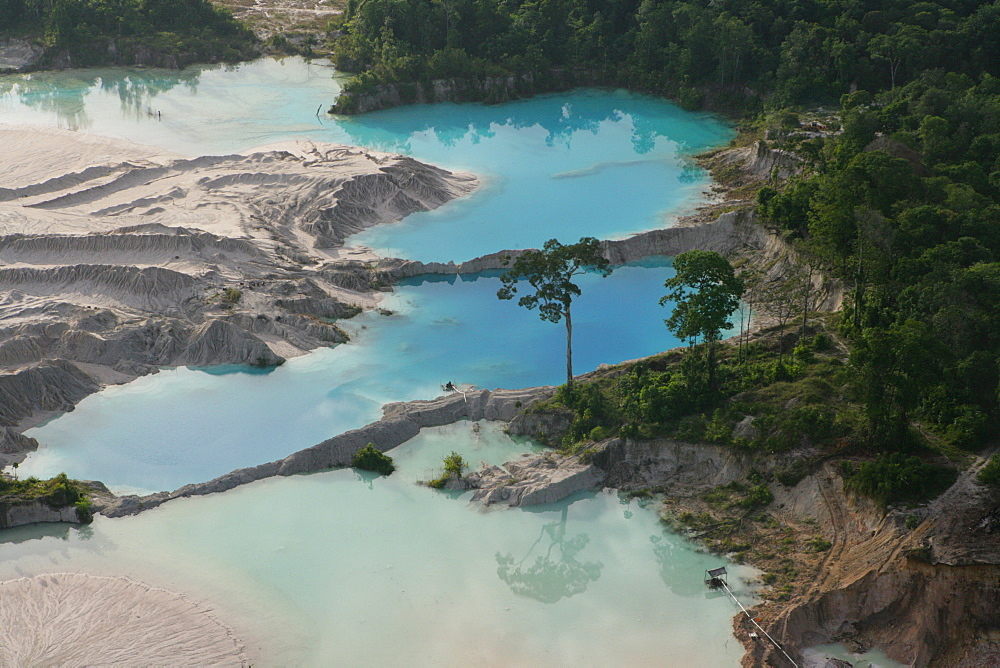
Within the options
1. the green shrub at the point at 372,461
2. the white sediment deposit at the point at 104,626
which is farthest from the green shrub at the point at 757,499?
the white sediment deposit at the point at 104,626

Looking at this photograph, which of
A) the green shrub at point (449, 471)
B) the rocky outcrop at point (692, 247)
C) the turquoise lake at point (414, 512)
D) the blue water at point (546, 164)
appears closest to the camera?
the turquoise lake at point (414, 512)

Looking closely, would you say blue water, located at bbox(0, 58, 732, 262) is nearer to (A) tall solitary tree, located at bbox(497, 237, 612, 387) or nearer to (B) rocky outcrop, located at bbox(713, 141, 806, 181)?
(B) rocky outcrop, located at bbox(713, 141, 806, 181)

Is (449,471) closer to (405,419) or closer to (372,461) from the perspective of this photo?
(372,461)

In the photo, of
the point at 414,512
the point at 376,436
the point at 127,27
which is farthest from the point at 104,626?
the point at 127,27

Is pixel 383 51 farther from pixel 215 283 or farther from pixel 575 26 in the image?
pixel 215 283

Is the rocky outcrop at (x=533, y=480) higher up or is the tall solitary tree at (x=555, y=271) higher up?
the tall solitary tree at (x=555, y=271)

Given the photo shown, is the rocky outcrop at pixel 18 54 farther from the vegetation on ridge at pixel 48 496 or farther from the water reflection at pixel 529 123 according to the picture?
the vegetation on ridge at pixel 48 496

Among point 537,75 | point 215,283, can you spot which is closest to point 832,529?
point 215,283
